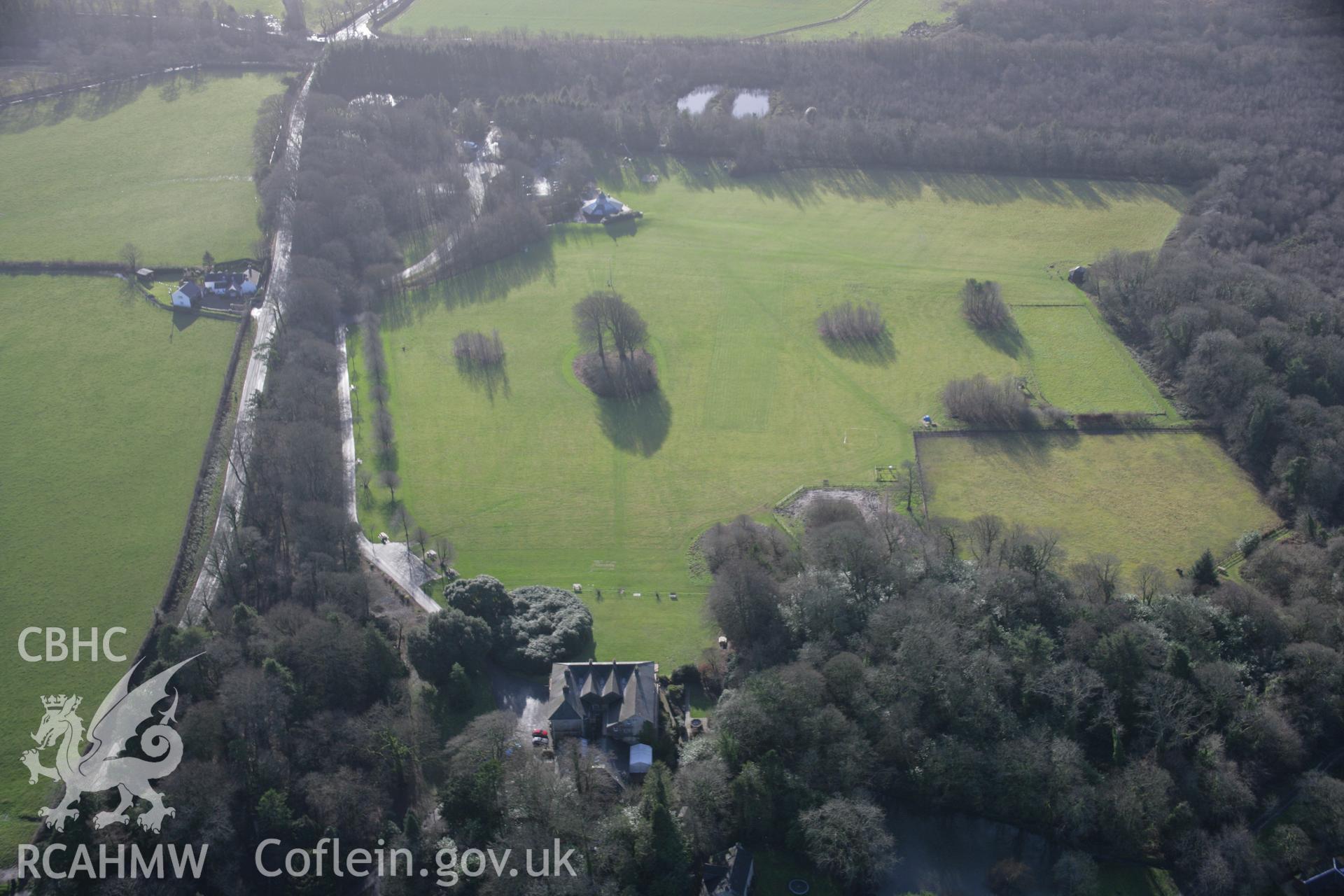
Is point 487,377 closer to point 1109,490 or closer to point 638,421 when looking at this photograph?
point 638,421

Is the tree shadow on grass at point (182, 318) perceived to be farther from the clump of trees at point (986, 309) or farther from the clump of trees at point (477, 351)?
the clump of trees at point (986, 309)

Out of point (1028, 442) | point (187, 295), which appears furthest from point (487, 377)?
point (1028, 442)

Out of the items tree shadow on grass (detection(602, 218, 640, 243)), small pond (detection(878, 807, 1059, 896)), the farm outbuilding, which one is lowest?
small pond (detection(878, 807, 1059, 896))

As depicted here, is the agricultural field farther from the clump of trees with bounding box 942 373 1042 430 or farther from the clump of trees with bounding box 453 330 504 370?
the clump of trees with bounding box 942 373 1042 430

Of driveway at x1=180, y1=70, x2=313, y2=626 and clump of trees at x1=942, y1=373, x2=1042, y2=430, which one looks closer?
driveway at x1=180, y1=70, x2=313, y2=626

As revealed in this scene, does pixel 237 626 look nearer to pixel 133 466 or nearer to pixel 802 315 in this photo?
pixel 133 466

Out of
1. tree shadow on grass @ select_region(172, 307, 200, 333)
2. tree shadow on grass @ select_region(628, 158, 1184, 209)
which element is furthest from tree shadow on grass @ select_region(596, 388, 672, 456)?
tree shadow on grass @ select_region(628, 158, 1184, 209)
